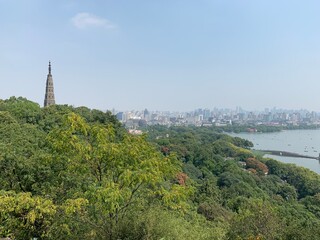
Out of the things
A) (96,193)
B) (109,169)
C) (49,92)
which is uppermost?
(49,92)

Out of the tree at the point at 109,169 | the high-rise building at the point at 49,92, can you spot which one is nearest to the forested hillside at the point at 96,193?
the tree at the point at 109,169

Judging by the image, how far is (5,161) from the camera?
4.28 meters

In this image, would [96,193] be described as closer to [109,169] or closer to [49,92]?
[109,169]

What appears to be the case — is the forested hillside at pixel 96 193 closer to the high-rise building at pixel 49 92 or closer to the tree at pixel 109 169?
the tree at pixel 109 169

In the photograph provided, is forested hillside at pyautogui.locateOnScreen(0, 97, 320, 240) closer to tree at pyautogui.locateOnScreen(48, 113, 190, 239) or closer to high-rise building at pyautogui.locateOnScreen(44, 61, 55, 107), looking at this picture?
tree at pyautogui.locateOnScreen(48, 113, 190, 239)

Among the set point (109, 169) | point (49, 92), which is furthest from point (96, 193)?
point (49, 92)

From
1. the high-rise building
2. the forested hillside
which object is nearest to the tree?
the forested hillside

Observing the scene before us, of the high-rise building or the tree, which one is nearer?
the tree

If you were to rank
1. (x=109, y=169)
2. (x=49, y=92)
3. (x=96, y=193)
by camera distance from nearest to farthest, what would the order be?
(x=96, y=193), (x=109, y=169), (x=49, y=92)

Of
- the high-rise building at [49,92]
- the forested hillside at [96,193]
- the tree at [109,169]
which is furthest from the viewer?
the high-rise building at [49,92]

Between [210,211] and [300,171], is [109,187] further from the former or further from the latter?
[300,171]

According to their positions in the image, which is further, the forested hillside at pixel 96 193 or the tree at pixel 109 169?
the tree at pixel 109 169

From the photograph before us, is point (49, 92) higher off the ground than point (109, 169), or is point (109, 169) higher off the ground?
point (49, 92)

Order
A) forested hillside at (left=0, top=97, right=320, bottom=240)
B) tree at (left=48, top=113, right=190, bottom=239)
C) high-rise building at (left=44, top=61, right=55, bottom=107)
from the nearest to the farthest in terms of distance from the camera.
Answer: forested hillside at (left=0, top=97, right=320, bottom=240) → tree at (left=48, top=113, right=190, bottom=239) → high-rise building at (left=44, top=61, right=55, bottom=107)
